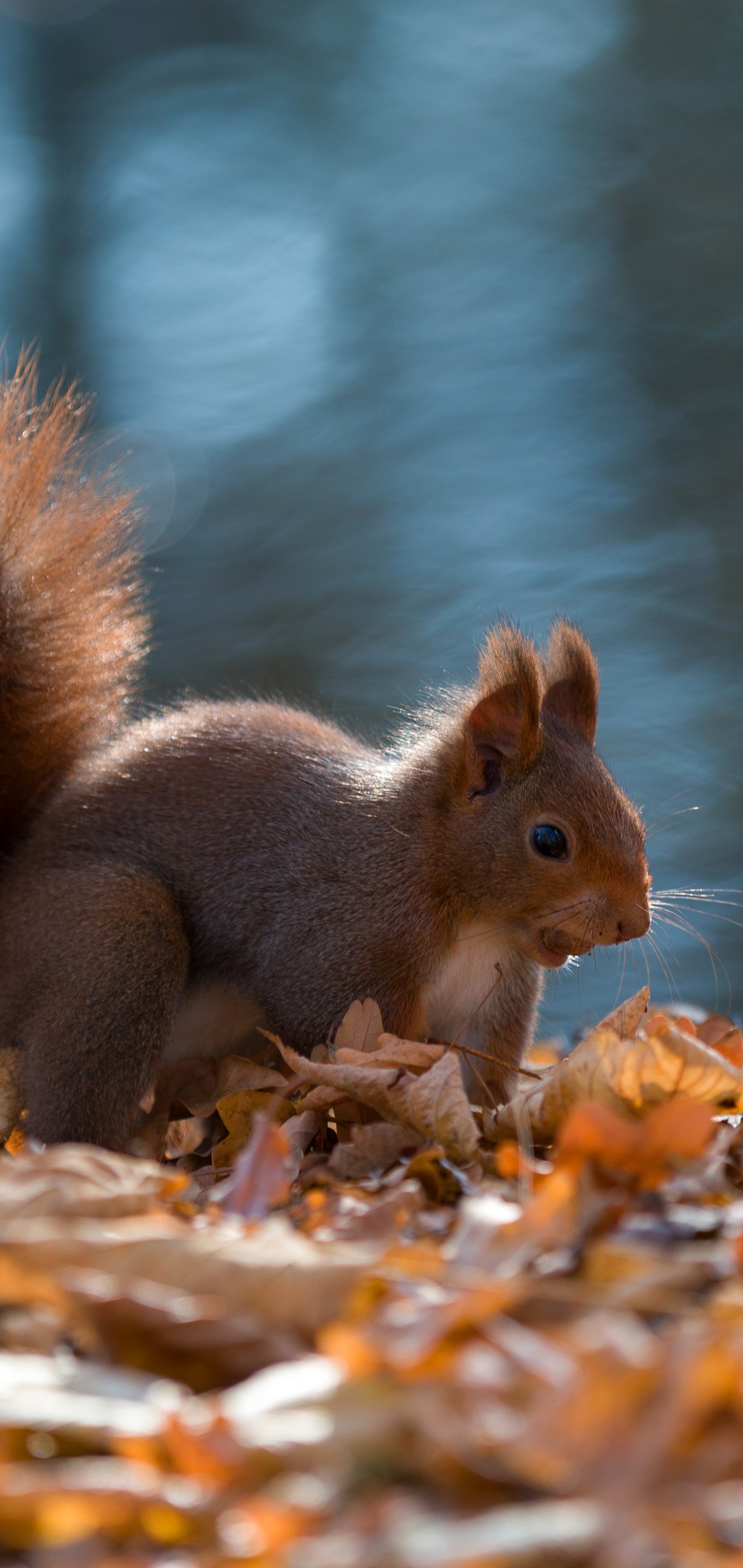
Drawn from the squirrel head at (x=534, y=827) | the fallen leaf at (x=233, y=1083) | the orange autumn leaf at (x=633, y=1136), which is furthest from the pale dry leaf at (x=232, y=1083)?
the orange autumn leaf at (x=633, y=1136)

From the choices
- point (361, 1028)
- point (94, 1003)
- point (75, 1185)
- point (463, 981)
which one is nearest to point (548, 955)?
point (463, 981)

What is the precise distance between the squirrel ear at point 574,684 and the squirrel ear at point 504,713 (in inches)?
3.2

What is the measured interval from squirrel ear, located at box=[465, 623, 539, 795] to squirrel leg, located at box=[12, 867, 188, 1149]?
0.38 meters

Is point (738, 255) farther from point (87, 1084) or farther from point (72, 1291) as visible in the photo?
point (72, 1291)

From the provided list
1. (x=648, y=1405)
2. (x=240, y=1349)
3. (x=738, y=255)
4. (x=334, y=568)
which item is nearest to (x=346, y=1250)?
(x=240, y=1349)

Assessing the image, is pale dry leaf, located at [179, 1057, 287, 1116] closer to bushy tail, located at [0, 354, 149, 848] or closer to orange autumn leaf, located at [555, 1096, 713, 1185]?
bushy tail, located at [0, 354, 149, 848]

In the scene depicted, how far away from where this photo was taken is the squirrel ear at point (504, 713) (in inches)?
50.9

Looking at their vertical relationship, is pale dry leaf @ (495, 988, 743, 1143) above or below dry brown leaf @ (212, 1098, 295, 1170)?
above

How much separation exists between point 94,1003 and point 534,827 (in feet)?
1.57

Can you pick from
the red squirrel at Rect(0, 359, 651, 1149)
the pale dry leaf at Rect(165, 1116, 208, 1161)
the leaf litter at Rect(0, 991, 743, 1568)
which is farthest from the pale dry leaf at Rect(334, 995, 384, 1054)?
the leaf litter at Rect(0, 991, 743, 1568)

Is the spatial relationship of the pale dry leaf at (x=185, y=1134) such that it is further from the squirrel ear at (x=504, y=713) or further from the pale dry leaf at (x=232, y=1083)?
the squirrel ear at (x=504, y=713)

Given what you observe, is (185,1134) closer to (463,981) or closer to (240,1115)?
(240,1115)

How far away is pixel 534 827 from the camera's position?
1.29m

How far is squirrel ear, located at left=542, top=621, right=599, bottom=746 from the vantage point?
4.61 ft
